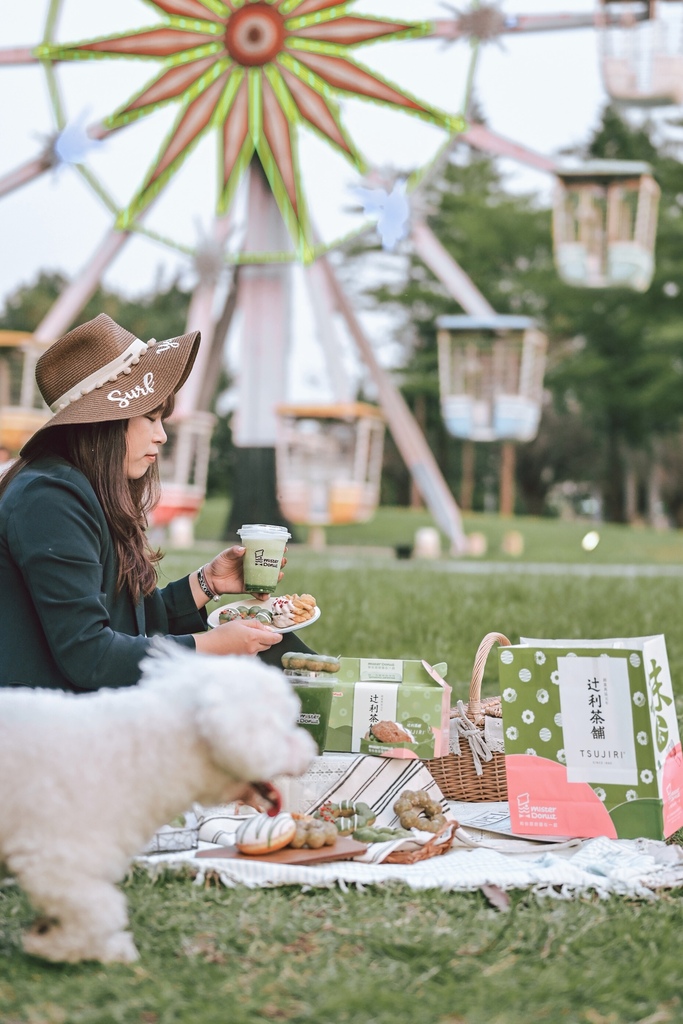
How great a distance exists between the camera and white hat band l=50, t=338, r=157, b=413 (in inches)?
104

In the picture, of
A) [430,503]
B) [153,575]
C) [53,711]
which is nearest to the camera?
[53,711]

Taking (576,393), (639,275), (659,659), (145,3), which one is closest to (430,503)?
(639,275)

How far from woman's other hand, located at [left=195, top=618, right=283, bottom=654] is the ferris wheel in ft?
31.6

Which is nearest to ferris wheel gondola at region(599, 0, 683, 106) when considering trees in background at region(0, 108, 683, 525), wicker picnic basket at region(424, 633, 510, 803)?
wicker picnic basket at region(424, 633, 510, 803)

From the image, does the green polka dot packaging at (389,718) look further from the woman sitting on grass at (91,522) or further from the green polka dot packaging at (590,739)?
the woman sitting on grass at (91,522)

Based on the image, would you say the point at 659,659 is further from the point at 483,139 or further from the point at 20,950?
the point at 483,139

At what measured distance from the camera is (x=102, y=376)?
8.76 ft

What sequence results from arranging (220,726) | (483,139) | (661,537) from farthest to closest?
(661,537) → (483,139) → (220,726)

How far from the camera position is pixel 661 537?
19.4 m

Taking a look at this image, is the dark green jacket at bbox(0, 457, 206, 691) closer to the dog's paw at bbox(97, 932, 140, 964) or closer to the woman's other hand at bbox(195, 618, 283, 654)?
the woman's other hand at bbox(195, 618, 283, 654)

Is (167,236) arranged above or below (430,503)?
above

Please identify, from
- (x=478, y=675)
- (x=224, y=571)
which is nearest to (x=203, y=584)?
(x=224, y=571)

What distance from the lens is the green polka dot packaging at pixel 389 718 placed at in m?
3.03

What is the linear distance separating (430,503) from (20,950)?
11988mm
